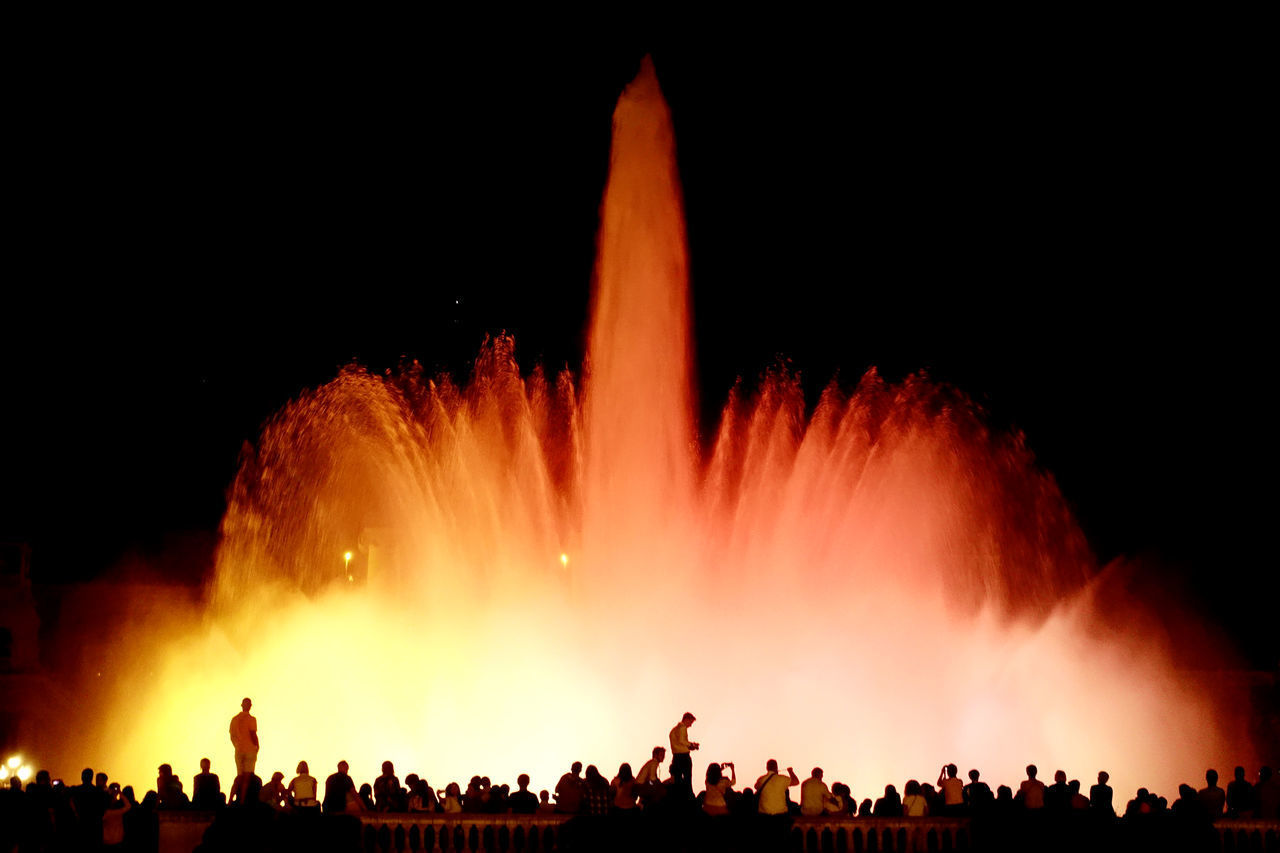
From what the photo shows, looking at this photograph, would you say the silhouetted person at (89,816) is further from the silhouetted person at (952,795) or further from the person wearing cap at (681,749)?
the silhouetted person at (952,795)

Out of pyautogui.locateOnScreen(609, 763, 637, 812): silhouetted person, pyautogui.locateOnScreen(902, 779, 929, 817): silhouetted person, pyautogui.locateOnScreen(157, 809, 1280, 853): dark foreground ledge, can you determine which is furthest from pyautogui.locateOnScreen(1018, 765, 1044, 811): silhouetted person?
pyautogui.locateOnScreen(609, 763, 637, 812): silhouetted person

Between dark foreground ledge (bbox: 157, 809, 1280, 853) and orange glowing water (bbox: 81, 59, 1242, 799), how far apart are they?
6163 mm

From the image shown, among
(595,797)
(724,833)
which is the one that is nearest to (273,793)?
(595,797)

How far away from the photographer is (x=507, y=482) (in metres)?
28.7

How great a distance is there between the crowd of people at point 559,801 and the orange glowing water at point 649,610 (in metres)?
5.35

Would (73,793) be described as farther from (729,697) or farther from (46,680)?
(46,680)

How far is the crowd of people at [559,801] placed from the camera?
1625 cm

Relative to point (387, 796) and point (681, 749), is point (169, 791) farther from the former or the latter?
point (681, 749)

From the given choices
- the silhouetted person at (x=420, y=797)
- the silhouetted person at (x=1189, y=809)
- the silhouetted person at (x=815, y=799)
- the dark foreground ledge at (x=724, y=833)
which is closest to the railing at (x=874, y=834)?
the dark foreground ledge at (x=724, y=833)

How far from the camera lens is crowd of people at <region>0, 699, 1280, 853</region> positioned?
16.2 meters

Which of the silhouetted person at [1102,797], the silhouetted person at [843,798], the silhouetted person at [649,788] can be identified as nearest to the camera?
the silhouetted person at [649,788]

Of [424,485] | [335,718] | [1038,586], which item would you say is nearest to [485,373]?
[424,485]

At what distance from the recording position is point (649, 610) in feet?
86.0

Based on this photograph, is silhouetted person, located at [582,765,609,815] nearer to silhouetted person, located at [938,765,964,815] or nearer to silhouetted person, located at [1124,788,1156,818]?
silhouetted person, located at [938,765,964,815]
